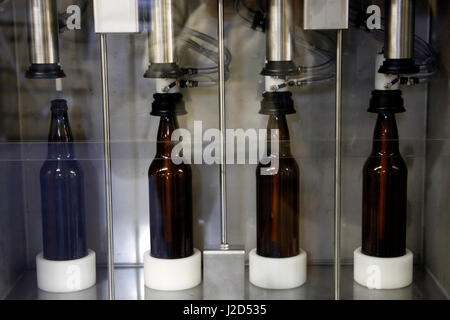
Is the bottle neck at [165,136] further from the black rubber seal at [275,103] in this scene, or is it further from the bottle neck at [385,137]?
the bottle neck at [385,137]

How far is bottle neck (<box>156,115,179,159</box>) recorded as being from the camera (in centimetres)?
115

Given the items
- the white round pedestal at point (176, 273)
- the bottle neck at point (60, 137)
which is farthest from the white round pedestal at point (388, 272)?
the bottle neck at point (60, 137)

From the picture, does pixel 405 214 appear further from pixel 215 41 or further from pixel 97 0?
pixel 97 0

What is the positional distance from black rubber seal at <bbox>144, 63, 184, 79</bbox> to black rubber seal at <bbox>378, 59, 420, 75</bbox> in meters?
0.29

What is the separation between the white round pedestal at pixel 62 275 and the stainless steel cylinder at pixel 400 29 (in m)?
0.54

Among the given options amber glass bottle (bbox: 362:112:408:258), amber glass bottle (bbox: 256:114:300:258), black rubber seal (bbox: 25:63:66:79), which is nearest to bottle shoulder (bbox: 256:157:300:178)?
amber glass bottle (bbox: 256:114:300:258)

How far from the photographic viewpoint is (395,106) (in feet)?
3.79

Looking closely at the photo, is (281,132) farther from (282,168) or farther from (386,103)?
(386,103)

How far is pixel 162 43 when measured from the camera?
113 cm

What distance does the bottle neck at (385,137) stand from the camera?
1.15m

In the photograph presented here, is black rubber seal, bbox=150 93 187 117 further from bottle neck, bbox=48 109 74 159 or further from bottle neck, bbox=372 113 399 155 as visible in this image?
bottle neck, bbox=372 113 399 155
